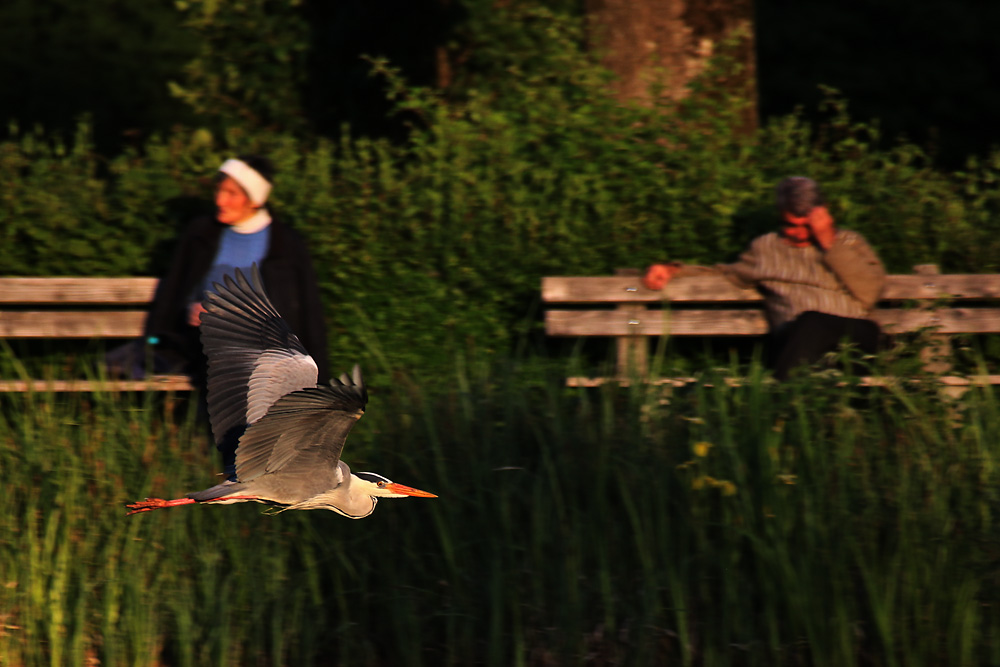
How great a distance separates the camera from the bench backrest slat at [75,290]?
5176mm

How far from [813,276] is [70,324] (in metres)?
3.19

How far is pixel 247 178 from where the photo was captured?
15.5ft

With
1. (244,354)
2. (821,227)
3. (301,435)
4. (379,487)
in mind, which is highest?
(821,227)

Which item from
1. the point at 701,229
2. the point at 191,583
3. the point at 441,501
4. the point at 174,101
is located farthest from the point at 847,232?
the point at 174,101

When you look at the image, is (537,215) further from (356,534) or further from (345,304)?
(356,534)

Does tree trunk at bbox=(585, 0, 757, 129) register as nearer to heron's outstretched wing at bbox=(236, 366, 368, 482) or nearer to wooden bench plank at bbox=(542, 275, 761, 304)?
wooden bench plank at bbox=(542, 275, 761, 304)

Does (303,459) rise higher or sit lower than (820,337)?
lower

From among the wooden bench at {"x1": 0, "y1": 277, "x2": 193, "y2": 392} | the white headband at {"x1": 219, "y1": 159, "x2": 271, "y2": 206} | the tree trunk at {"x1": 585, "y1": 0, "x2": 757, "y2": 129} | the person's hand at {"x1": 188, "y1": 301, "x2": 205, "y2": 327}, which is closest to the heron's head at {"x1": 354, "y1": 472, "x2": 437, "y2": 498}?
the person's hand at {"x1": 188, "y1": 301, "x2": 205, "y2": 327}

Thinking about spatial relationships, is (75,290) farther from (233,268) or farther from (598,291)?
(598,291)

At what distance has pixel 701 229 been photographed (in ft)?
18.6

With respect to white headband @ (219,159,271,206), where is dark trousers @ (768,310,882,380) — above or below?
below

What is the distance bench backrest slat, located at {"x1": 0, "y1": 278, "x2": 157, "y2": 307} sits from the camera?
5.18 metres

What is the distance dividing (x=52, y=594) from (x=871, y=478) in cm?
247

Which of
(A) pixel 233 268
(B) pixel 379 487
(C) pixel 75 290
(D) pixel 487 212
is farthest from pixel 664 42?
(B) pixel 379 487
